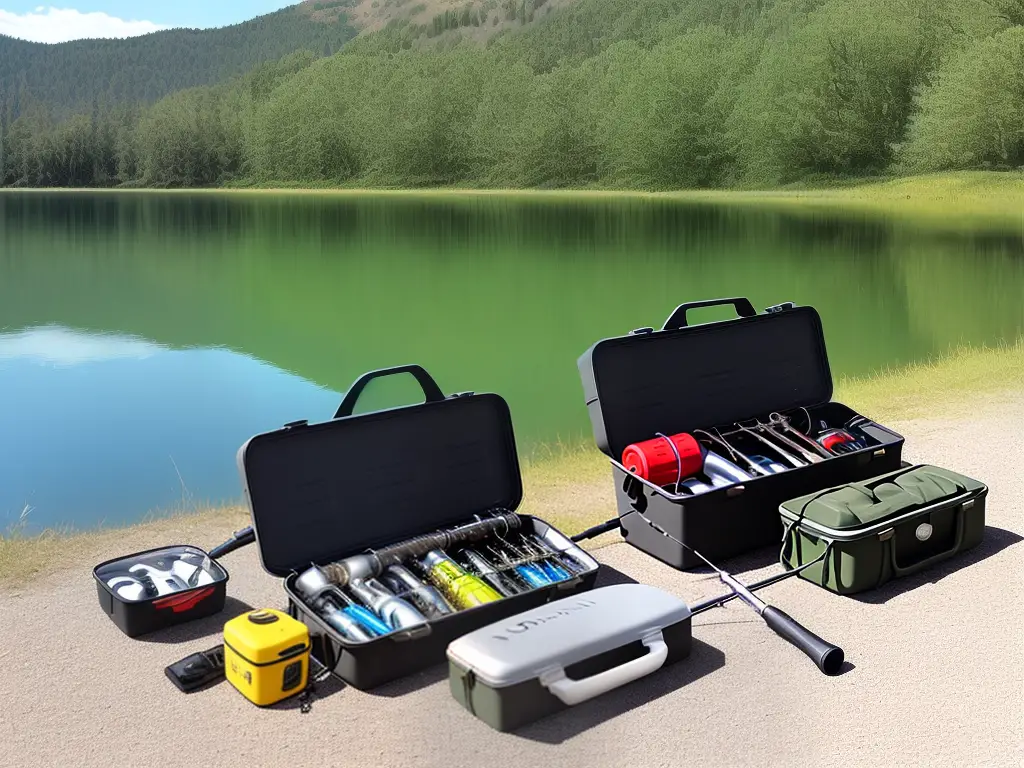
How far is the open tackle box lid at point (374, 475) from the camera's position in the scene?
4586 mm

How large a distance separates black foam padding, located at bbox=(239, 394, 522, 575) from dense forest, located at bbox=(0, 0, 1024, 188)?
59.5 meters

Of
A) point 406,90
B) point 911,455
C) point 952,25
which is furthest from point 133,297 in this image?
point 406,90

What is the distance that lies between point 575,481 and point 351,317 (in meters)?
18.3

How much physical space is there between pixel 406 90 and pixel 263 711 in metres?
122

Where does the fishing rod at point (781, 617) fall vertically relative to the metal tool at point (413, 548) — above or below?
below

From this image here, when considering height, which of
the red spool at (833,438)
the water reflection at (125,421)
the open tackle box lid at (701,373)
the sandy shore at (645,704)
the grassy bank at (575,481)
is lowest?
the water reflection at (125,421)

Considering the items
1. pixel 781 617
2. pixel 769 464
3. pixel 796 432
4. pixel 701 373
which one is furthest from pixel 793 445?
pixel 781 617

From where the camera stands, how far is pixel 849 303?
73.6 feet

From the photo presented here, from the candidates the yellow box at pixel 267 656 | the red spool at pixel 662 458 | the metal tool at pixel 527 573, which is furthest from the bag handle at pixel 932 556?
the yellow box at pixel 267 656

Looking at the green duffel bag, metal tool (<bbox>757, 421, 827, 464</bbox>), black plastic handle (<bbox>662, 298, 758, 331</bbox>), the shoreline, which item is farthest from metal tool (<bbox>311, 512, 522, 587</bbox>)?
the shoreline

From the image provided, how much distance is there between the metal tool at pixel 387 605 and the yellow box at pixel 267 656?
0.40 m

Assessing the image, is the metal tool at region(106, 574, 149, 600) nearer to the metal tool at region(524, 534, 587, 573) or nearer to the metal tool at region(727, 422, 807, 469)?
the metal tool at region(524, 534, 587, 573)

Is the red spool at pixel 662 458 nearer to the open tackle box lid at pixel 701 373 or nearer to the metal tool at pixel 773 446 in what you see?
the open tackle box lid at pixel 701 373

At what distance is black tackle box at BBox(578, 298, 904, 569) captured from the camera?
5.41 meters
